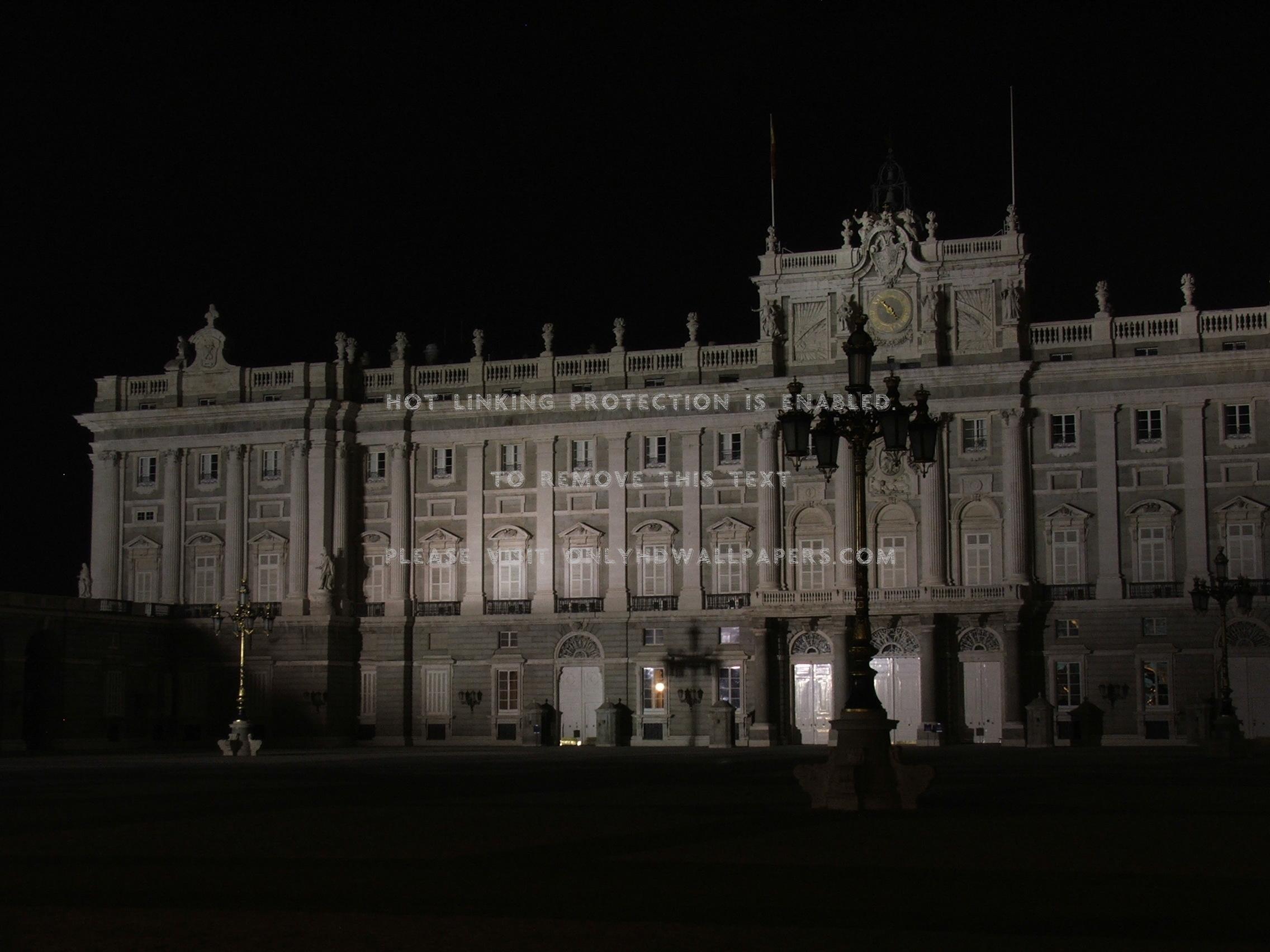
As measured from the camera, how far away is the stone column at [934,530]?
58625 mm

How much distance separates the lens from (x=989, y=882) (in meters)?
14.1

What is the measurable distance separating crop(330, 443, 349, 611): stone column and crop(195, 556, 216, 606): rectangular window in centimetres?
501

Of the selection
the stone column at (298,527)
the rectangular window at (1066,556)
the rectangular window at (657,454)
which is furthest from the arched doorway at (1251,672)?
the stone column at (298,527)

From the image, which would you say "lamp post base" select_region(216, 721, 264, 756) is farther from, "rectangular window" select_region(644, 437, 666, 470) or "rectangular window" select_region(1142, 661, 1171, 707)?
"rectangular window" select_region(1142, 661, 1171, 707)

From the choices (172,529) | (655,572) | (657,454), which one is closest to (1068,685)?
(655,572)

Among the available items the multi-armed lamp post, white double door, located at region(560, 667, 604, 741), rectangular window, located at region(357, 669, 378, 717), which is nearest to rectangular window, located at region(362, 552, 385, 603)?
rectangular window, located at region(357, 669, 378, 717)

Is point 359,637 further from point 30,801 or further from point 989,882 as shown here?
point 989,882

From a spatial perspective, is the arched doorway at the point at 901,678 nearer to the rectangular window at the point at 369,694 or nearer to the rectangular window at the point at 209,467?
the rectangular window at the point at 369,694

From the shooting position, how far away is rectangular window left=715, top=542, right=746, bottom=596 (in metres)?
61.3

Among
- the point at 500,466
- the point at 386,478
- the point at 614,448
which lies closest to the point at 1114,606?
the point at 614,448

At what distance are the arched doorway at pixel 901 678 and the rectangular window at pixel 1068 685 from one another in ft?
14.6

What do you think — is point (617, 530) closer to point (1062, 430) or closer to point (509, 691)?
point (509, 691)

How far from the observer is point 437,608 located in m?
64.2

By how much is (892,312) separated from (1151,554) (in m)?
11.8
